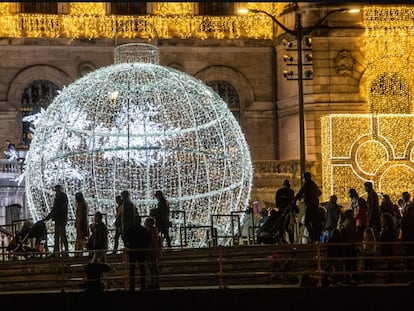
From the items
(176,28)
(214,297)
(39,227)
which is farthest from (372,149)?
(214,297)

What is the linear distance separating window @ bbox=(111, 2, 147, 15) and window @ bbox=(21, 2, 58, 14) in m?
1.98

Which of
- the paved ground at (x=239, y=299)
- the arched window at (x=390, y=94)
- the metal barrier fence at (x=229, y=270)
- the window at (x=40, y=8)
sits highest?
the window at (x=40, y=8)

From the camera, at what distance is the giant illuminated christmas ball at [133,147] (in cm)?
3259

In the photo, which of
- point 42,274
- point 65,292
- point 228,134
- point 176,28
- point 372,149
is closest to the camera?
point 65,292

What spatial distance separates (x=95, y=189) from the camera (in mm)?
32656

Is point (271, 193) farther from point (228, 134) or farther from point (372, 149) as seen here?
point (228, 134)

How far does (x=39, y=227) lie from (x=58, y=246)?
2.08 feet

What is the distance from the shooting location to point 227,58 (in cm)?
5275

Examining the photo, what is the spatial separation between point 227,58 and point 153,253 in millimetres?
24843

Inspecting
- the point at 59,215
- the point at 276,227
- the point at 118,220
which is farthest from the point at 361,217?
the point at 59,215

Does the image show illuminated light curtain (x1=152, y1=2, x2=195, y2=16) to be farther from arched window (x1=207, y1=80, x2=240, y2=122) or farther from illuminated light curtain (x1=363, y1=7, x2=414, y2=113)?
illuminated light curtain (x1=363, y1=7, x2=414, y2=113)

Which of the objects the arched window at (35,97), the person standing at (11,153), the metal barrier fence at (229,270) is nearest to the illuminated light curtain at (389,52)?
the arched window at (35,97)

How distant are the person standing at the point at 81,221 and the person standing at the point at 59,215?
0.28 meters

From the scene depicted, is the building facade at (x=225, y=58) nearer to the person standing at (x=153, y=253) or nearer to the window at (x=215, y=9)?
the window at (x=215, y=9)
